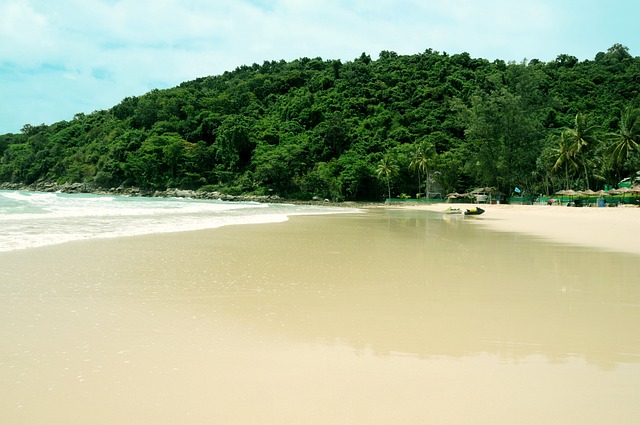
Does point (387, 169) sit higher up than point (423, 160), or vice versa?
point (423, 160)

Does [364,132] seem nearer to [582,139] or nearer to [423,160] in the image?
[423,160]

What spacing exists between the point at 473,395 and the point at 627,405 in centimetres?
120

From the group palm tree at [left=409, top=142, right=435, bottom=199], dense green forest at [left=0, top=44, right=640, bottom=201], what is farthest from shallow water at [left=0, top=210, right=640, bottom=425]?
palm tree at [left=409, top=142, right=435, bottom=199]

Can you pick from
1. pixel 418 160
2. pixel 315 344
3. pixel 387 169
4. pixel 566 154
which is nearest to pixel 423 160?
pixel 418 160

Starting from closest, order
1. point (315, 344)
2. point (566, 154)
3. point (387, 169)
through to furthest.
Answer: point (315, 344) → point (566, 154) → point (387, 169)

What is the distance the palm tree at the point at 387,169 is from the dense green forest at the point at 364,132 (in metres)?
0.38

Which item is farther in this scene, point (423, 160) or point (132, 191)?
point (132, 191)

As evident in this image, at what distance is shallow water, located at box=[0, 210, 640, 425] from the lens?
3.58 meters

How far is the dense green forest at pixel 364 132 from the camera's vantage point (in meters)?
57.9

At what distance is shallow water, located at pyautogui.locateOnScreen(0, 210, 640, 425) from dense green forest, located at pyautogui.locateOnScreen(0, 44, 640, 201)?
5242cm

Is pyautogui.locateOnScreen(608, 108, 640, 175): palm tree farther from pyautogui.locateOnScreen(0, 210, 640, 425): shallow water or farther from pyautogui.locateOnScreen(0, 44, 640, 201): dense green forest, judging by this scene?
pyautogui.locateOnScreen(0, 210, 640, 425): shallow water

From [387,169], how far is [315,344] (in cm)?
7328

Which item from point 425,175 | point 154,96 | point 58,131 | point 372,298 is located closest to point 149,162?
point 154,96

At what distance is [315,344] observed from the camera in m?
5.08
